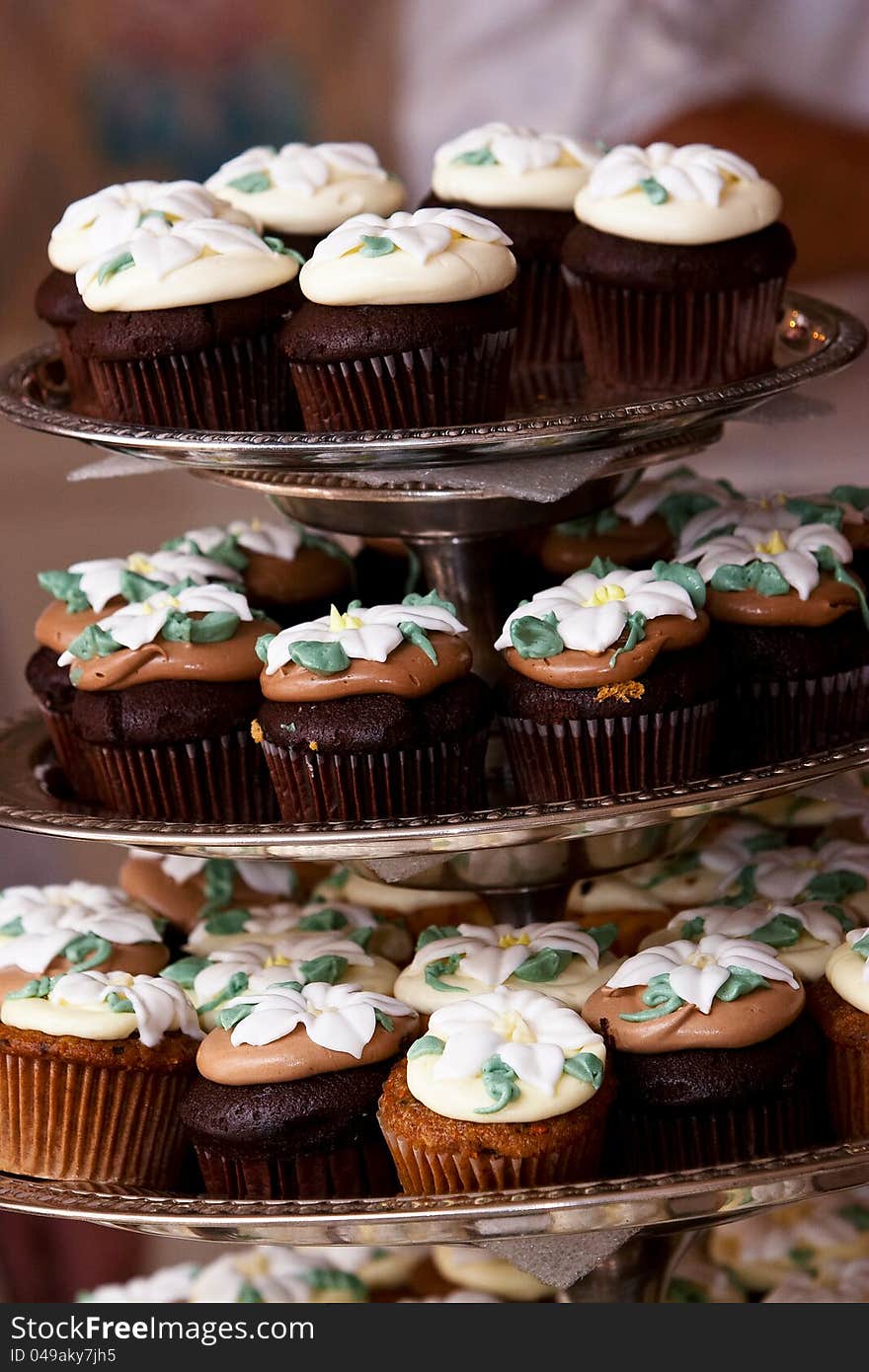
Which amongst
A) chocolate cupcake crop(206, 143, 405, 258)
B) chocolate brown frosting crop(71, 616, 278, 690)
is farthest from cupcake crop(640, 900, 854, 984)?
chocolate cupcake crop(206, 143, 405, 258)

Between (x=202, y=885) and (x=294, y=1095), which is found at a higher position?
(x=294, y=1095)

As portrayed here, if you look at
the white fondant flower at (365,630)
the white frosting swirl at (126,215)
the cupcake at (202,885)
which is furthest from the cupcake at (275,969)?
the white frosting swirl at (126,215)

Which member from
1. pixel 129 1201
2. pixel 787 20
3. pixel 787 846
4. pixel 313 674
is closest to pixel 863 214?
pixel 787 20

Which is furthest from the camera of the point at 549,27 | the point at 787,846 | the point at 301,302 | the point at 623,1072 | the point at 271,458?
the point at 549,27

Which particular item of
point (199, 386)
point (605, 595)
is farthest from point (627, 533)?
point (199, 386)

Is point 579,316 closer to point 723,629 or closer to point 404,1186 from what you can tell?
point 723,629

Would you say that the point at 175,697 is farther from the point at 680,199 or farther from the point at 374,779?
the point at 680,199
